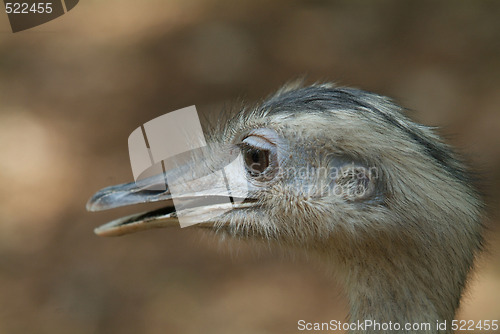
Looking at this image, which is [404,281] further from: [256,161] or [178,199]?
[178,199]

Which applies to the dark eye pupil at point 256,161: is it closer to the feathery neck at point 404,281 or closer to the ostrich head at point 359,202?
the ostrich head at point 359,202

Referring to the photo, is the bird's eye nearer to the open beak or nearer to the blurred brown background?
the open beak

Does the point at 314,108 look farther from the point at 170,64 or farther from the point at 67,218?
the point at 170,64

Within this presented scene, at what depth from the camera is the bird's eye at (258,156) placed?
5.95ft

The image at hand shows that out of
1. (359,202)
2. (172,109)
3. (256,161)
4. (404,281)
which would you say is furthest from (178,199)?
(172,109)

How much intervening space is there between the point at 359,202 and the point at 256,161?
318 millimetres

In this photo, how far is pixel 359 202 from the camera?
1.74 metres

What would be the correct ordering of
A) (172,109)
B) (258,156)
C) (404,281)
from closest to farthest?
(404,281) < (258,156) < (172,109)

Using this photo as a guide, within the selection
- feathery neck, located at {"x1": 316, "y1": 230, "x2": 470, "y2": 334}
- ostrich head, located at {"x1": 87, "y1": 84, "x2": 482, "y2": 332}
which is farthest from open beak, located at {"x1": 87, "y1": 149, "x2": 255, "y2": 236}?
feathery neck, located at {"x1": 316, "y1": 230, "x2": 470, "y2": 334}

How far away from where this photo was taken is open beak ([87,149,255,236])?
1.81 m

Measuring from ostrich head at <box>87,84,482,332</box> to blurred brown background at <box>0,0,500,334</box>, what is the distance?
120 cm

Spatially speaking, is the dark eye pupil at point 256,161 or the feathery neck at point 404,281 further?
the dark eye pupil at point 256,161

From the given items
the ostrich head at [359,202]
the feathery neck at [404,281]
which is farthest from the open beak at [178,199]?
the feathery neck at [404,281]

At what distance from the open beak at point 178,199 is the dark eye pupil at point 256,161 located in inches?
1.2
